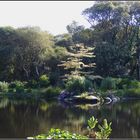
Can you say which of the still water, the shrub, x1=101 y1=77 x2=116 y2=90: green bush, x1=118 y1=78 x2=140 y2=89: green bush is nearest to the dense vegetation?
the shrub

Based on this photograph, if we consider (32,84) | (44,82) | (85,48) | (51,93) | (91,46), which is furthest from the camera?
(91,46)

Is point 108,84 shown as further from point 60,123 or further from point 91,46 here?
point 60,123

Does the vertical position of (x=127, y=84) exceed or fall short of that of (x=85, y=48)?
it falls short

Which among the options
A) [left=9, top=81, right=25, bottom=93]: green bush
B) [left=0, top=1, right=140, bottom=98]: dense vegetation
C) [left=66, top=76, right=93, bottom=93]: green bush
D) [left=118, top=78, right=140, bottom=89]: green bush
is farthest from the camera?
[left=0, top=1, right=140, bottom=98]: dense vegetation

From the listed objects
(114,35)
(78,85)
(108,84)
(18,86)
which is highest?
(114,35)

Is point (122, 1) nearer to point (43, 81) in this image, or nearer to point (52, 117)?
point (43, 81)

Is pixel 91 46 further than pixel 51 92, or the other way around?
pixel 91 46

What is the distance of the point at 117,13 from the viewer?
36.7 m

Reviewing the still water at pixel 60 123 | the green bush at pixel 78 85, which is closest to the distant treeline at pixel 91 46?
the green bush at pixel 78 85

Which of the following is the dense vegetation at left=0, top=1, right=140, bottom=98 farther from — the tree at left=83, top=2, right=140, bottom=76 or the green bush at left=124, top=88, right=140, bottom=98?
the green bush at left=124, top=88, right=140, bottom=98

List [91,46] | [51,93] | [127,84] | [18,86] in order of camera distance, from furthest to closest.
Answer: [91,46] < [18,86] < [127,84] < [51,93]

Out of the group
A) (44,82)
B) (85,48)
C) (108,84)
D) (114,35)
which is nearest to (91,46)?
(85,48)

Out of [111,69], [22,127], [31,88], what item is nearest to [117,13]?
[111,69]

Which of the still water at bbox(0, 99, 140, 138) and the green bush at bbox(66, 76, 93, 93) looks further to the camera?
the green bush at bbox(66, 76, 93, 93)
